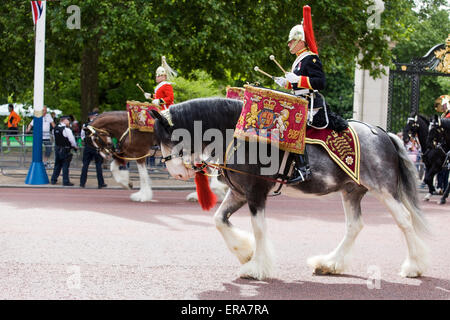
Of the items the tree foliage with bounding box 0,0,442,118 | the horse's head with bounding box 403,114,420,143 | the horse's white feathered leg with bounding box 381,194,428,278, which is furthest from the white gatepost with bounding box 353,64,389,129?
the horse's white feathered leg with bounding box 381,194,428,278

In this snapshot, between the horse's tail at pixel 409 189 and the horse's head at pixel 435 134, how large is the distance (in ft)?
28.3

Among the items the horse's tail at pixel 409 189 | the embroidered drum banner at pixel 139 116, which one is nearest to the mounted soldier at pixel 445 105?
the embroidered drum banner at pixel 139 116

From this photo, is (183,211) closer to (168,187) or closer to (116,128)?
(116,128)

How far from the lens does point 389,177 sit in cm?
702

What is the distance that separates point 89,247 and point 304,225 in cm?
403

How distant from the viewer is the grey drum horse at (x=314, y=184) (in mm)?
6723

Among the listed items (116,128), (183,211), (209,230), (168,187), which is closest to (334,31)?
(168,187)

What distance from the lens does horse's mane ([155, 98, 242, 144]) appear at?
675 cm

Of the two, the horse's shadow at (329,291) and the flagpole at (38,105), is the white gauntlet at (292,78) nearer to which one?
the horse's shadow at (329,291)

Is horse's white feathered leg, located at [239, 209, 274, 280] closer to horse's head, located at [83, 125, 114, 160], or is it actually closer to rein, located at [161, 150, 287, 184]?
rein, located at [161, 150, 287, 184]

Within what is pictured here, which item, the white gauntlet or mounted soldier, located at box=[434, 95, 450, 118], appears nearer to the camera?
the white gauntlet

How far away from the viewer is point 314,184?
6.93 metres

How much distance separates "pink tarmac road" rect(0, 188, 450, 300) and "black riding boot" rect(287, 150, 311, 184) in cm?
102

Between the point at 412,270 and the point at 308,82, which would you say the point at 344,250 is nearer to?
the point at 412,270
